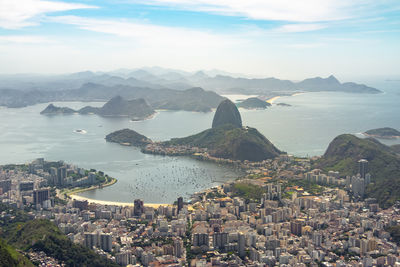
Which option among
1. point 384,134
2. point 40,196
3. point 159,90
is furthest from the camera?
point 159,90

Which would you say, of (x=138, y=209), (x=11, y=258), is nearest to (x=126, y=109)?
(x=138, y=209)

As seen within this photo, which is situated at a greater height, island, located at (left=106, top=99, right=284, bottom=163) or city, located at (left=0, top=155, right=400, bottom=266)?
island, located at (left=106, top=99, right=284, bottom=163)

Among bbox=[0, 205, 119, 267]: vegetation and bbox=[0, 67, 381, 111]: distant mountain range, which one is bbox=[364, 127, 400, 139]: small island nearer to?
bbox=[0, 67, 381, 111]: distant mountain range

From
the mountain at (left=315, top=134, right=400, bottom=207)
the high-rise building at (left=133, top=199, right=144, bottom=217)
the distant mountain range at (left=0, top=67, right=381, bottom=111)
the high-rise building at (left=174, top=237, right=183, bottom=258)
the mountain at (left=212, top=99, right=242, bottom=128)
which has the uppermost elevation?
the distant mountain range at (left=0, top=67, right=381, bottom=111)

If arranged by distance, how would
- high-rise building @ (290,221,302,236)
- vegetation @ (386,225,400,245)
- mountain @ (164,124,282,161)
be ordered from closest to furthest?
vegetation @ (386,225,400,245) < high-rise building @ (290,221,302,236) < mountain @ (164,124,282,161)

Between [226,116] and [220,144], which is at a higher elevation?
[226,116]

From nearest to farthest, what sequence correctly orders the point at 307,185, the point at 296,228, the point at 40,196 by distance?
the point at 296,228 → the point at 40,196 → the point at 307,185

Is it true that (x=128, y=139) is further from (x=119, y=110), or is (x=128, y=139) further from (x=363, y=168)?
(x=119, y=110)

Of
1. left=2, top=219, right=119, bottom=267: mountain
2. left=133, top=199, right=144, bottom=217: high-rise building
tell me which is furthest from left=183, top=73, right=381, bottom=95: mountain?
left=2, top=219, right=119, bottom=267: mountain
